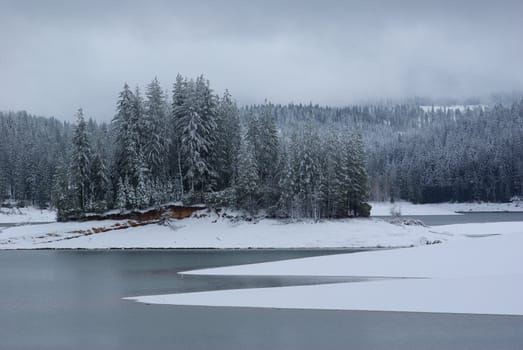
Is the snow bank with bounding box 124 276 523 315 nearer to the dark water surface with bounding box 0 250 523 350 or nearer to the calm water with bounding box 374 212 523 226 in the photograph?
the dark water surface with bounding box 0 250 523 350

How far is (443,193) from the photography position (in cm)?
13488

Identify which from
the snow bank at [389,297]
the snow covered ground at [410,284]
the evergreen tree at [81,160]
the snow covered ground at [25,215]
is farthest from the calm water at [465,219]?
the snow covered ground at [25,215]

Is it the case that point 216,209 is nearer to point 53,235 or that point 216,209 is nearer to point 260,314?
point 53,235

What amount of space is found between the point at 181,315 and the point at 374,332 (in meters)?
8.65

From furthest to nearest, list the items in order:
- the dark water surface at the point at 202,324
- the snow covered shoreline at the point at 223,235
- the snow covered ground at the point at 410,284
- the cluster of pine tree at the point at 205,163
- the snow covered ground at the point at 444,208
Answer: the snow covered ground at the point at 444,208, the cluster of pine tree at the point at 205,163, the snow covered shoreline at the point at 223,235, the snow covered ground at the point at 410,284, the dark water surface at the point at 202,324

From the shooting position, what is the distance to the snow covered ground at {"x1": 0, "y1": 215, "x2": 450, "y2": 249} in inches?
2238

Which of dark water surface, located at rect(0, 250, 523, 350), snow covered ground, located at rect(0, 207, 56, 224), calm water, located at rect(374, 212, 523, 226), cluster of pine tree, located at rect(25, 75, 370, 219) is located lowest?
calm water, located at rect(374, 212, 523, 226)

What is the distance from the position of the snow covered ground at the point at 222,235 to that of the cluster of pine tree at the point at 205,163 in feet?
9.61

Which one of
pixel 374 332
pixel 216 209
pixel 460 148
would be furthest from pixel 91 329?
pixel 460 148

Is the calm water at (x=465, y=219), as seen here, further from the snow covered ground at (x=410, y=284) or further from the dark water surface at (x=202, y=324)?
the dark water surface at (x=202, y=324)

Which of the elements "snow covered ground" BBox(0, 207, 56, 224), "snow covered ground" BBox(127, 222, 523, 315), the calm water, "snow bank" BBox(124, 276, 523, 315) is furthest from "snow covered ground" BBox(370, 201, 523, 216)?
"snow bank" BBox(124, 276, 523, 315)

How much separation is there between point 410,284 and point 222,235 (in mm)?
33578

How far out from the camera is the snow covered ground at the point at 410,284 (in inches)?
1019

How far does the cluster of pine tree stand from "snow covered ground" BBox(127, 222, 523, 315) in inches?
1019
